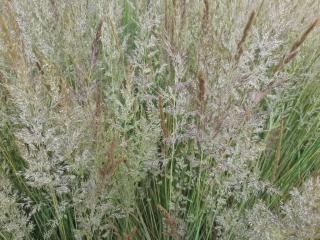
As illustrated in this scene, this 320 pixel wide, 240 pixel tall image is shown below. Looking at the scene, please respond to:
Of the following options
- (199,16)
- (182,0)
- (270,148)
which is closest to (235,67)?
(182,0)

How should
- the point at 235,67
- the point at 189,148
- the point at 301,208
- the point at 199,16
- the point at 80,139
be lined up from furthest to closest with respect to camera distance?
the point at 199,16
the point at 189,148
the point at 80,139
the point at 235,67
the point at 301,208

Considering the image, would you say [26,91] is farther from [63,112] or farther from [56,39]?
[56,39]

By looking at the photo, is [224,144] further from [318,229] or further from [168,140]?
[318,229]

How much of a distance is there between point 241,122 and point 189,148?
0.36 meters

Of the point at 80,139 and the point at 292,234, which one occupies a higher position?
the point at 80,139

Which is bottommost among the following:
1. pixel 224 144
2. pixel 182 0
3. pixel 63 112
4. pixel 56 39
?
pixel 224 144

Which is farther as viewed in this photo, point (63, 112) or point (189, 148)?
point (189, 148)

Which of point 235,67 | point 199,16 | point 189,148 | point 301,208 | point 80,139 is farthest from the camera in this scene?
point 199,16

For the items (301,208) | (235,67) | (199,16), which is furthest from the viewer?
(199,16)

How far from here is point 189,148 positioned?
1663 millimetres

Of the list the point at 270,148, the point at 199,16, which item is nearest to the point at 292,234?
the point at 270,148

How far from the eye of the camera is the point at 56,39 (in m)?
1.74

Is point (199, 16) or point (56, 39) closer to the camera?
point (56, 39)

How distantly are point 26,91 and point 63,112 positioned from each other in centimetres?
12
